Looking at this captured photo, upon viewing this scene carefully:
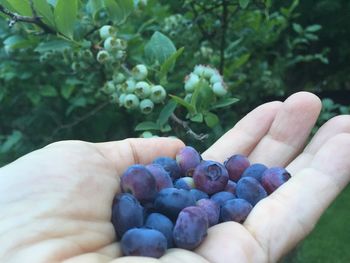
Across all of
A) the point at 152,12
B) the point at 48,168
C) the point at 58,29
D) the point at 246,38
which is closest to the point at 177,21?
the point at 152,12

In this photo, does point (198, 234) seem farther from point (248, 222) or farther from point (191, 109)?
point (191, 109)

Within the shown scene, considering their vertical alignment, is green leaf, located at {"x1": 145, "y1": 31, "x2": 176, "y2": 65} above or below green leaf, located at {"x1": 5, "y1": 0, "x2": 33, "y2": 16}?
below

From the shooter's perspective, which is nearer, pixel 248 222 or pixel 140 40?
pixel 248 222

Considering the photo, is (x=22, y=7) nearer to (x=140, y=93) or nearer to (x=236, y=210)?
(x=140, y=93)

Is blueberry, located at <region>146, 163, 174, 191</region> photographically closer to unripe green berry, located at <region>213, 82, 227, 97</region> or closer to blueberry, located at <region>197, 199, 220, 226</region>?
blueberry, located at <region>197, 199, 220, 226</region>

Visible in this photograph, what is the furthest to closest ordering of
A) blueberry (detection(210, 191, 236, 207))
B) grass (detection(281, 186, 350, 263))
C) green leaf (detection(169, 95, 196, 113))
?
grass (detection(281, 186, 350, 263)), green leaf (detection(169, 95, 196, 113)), blueberry (detection(210, 191, 236, 207))

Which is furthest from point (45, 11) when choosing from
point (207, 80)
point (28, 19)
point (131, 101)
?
point (207, 80)

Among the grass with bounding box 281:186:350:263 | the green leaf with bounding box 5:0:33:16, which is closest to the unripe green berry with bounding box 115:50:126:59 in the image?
the green leaf with bounding box 5:0:33:16
